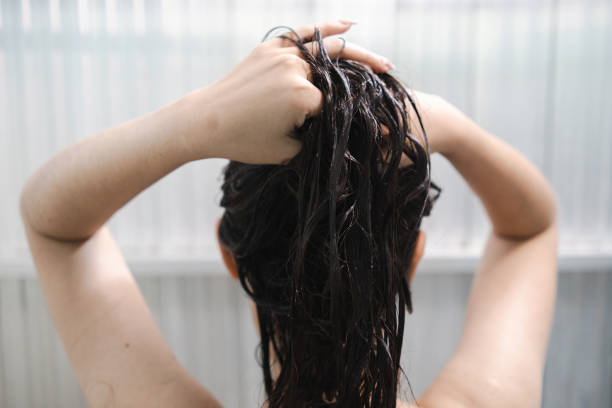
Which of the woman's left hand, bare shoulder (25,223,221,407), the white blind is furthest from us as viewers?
the white blind

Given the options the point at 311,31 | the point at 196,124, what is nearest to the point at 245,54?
the point at 311,31

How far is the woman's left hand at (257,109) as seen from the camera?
38 cm

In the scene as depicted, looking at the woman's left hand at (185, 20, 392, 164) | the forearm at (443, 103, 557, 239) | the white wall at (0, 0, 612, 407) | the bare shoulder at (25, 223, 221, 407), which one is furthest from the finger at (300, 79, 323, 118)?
the white wall at (0, 0, 612, 407)

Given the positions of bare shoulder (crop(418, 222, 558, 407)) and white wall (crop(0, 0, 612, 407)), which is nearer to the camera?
bare shoulder (crop(418, 222, 558, 407))

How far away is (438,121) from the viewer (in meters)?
0.53

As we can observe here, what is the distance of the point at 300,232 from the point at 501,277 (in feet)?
1.27

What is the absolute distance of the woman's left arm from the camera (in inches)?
15.3

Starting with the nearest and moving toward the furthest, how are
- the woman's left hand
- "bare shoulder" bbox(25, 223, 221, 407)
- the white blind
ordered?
1. the woman's left hand
2. "bare shoulder" bbox(25, 223, 221, 407)
3. the white blind

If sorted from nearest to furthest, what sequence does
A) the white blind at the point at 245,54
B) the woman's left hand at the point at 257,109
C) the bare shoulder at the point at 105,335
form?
1. the woman's left hand at the point at 257,109
2. the bare shoulder at the point at 105,335
3. the white blind at the point at 245,54

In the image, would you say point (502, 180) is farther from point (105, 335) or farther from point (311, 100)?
point (105, 335)

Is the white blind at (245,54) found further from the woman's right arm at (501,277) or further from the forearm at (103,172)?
the forearm at (103,172)

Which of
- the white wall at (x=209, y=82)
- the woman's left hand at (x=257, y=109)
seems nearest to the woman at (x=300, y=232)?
the woman's left hand at (x=257, y=109)

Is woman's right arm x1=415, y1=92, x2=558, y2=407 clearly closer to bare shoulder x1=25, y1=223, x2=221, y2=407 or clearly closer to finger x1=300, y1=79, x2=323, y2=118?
finger x1=300, y1=79, x2=323, y2=118

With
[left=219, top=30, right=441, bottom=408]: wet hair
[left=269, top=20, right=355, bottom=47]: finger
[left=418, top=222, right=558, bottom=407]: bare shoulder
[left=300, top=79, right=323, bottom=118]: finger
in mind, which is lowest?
[left=418, top=222, right=558, bottom=407]: bare shoulder
